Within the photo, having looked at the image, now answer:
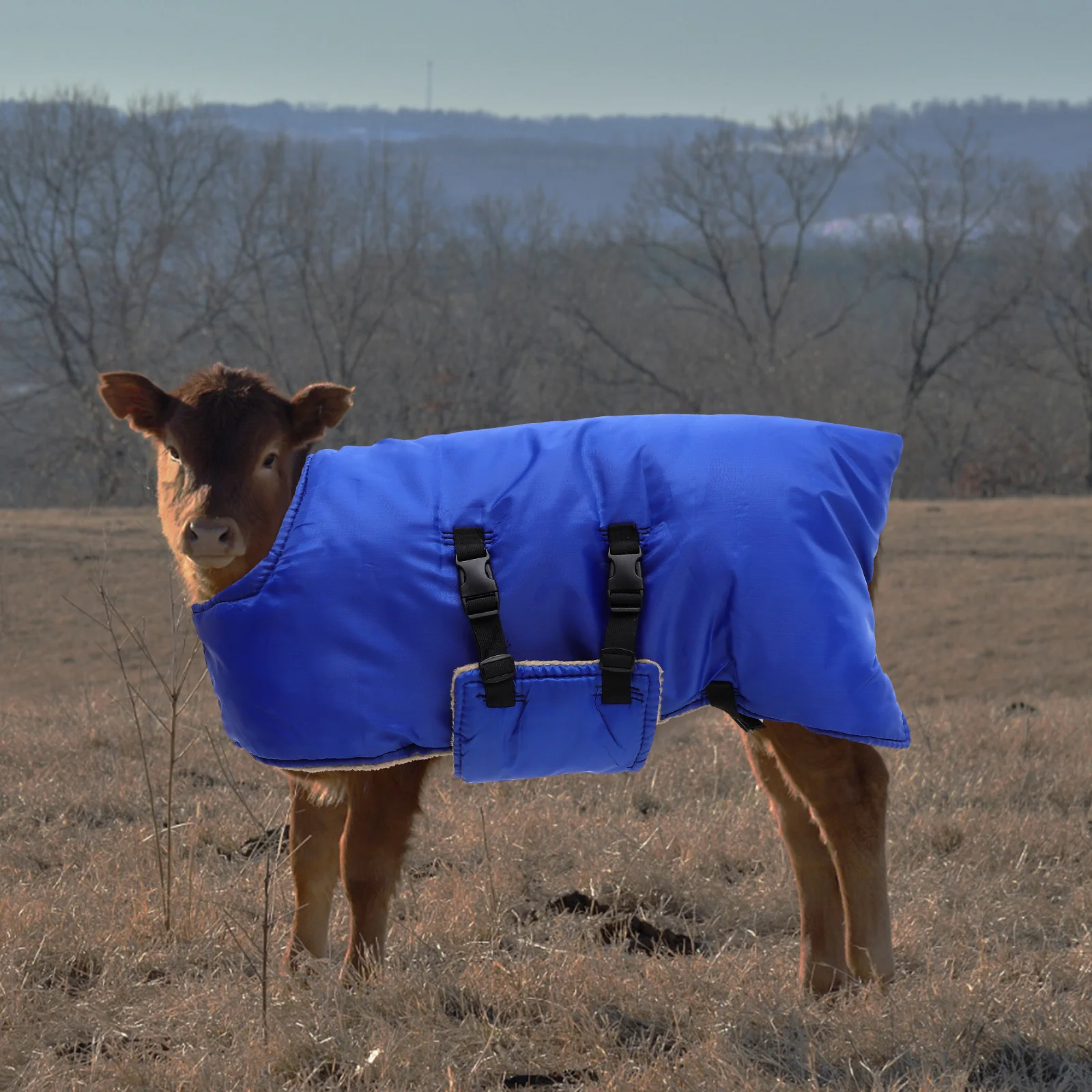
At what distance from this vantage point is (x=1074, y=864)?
14.5ft

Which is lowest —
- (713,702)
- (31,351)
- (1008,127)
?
(31,351)

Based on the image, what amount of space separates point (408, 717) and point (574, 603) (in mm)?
536

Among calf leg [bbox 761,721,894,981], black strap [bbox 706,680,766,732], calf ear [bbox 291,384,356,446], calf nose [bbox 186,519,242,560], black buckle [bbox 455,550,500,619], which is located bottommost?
calf leg [bbox 761,721,894,981]

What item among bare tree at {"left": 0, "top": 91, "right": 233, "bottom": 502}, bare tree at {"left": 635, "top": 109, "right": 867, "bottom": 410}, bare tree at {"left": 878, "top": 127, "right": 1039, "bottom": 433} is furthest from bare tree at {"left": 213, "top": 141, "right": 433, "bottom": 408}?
bare tree at {"left": 878, "top": 127, "right": 1039, "bottom": 433}

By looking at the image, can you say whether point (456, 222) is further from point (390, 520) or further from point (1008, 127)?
point (1008, 127)

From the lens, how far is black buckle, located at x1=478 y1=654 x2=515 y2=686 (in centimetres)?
300

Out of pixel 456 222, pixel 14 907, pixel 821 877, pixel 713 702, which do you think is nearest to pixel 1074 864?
pixel 821 877

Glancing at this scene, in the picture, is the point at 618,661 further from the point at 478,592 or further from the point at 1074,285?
the point at 1074,285

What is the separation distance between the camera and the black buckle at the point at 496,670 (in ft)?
9.86

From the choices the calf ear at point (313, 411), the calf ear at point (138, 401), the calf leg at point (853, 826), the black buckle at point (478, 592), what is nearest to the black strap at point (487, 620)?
the black buckle at point (478, 592)

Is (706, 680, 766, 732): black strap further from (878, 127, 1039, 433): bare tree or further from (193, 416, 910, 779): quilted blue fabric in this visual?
(878, 127, 1039, 433): bare tree

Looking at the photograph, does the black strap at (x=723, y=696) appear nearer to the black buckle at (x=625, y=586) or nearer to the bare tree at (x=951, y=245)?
the black buckle at (x=625, y=586)

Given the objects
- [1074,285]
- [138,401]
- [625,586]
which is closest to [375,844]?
[625,586]

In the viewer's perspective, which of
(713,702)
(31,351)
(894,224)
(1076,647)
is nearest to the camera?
(713,702)
